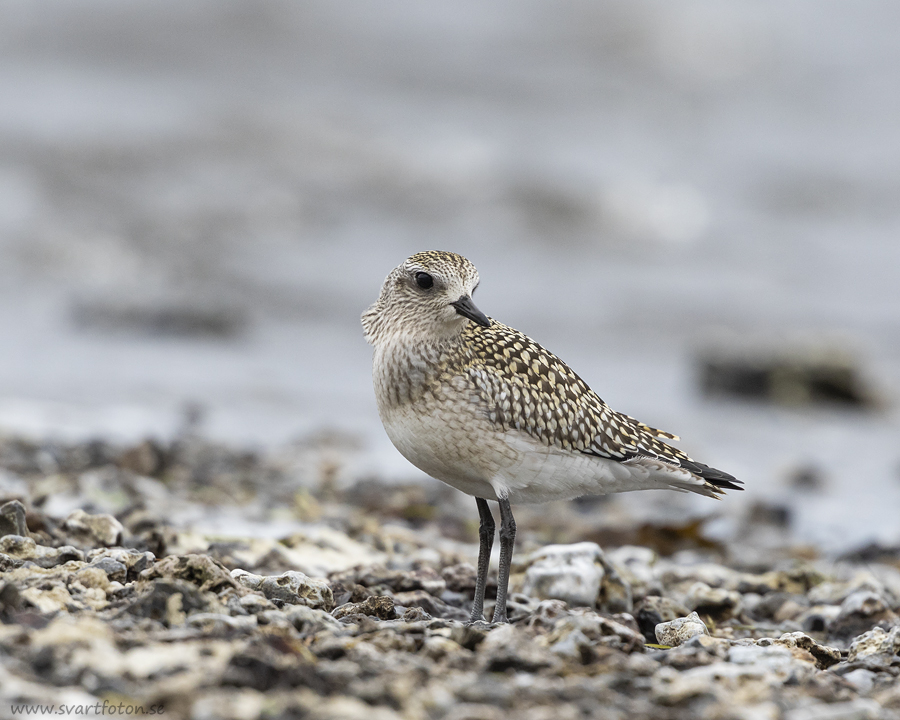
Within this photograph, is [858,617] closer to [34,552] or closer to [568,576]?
[568,576]

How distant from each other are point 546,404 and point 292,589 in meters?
1.39

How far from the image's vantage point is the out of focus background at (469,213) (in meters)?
10.9

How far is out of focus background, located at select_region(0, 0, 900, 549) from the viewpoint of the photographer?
10.9 m

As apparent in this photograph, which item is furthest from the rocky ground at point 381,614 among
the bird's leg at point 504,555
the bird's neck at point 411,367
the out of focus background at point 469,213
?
the out of focus background at point 469,213

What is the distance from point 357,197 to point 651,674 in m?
18.7

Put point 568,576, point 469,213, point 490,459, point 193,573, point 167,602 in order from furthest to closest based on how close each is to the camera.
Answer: point 469,213, point 568,576, point 490,459, point 193,573, point 167,602

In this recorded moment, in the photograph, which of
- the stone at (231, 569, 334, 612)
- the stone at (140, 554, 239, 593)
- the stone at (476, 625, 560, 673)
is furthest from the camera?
the stone at (231, 569, 334, 612)

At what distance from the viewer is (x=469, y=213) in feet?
70.4

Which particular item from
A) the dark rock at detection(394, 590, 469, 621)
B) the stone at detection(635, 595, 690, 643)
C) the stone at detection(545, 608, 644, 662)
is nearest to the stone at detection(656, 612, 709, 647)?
the stone at detection(635, 595, 690, 643)

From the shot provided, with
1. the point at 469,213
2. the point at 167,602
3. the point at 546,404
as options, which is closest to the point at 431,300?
the point at 546,404

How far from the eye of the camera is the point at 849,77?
102 ft

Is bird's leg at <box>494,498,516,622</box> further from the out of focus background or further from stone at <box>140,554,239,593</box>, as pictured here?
the out of focus background

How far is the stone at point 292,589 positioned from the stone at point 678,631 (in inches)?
53.6

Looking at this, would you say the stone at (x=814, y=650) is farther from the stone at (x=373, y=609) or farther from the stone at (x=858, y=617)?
the stone at (x=373, y=609)
